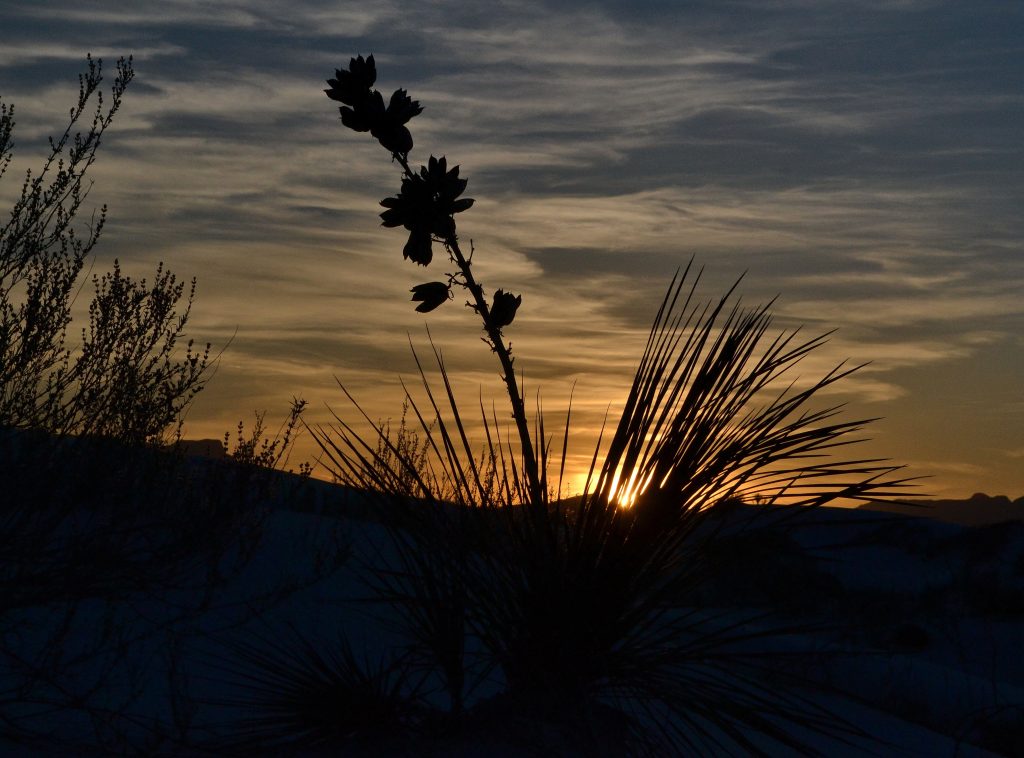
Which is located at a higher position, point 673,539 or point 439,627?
point 673,539

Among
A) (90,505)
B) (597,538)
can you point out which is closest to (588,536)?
(597,538)

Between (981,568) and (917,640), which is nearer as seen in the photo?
(917,640)

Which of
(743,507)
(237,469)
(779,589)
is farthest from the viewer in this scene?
(779,589)

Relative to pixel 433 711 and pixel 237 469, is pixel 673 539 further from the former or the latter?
pixel 237 469

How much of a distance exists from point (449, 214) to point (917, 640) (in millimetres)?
8999

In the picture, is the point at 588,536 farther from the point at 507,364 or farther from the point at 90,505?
the point at 90,505

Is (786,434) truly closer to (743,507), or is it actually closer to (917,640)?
(743,507)

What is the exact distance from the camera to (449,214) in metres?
3.24

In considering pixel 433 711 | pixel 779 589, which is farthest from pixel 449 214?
pixel 779 589

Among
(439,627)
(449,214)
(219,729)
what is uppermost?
(449,214)

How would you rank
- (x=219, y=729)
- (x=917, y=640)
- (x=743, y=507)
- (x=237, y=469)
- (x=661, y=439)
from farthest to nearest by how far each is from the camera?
(x=917, y=640)
(x=237, y=469)
(x=219, y=729)
(x=743, y=507)
(x=661, y=439)

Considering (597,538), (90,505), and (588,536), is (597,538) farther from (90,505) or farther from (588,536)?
(90,505)

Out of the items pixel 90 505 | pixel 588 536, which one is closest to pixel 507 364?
pixel 588 536

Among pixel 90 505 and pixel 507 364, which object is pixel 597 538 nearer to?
pixel 507 364
